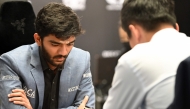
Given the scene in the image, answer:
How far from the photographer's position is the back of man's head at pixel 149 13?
159 cm

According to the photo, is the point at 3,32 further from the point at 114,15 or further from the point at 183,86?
the point at 114,15

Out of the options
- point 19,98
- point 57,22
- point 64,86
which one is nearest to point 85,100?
point 64,86

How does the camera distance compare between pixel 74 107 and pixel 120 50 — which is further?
pixel 120 50

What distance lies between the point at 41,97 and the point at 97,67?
198 cm

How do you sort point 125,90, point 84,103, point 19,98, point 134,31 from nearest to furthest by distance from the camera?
point 125,90
point 134,31
point 19,98
point 84,103

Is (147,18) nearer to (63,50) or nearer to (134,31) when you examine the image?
(134,31)

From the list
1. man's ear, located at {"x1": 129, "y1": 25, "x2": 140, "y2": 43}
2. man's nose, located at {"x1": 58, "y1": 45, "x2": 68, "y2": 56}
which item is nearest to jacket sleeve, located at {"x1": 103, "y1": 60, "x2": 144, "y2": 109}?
man's ear, located at {"x1": 129, "y1": 25, "x2": 140, "y2": 43}

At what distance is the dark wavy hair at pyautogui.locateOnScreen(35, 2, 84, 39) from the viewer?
217cm

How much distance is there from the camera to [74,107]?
2.29m

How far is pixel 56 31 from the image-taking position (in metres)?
2.17

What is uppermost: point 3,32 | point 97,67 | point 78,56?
point 3,32

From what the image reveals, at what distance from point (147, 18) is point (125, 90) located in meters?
0.32

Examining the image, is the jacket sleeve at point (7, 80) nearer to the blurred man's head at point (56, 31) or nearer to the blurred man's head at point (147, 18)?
the blurred man's head at point (56, 31)

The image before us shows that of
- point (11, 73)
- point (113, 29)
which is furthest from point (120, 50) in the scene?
point (11, 73)
